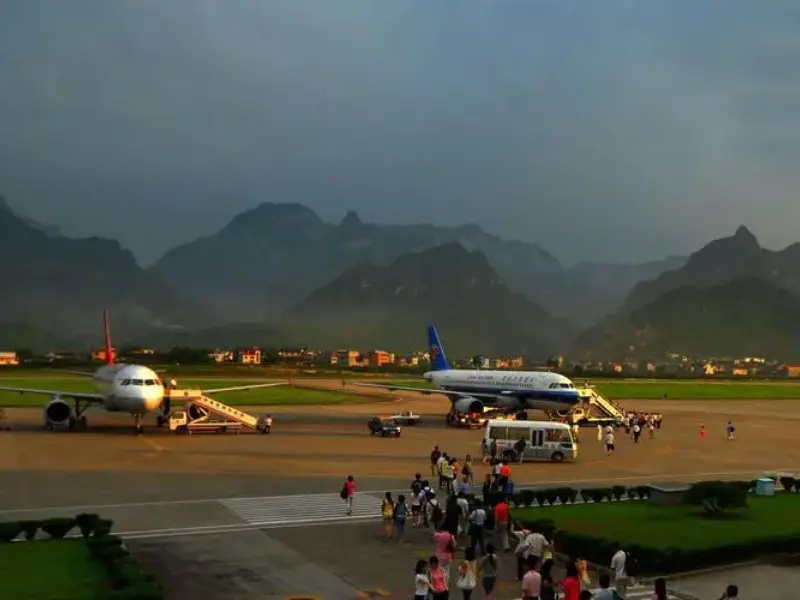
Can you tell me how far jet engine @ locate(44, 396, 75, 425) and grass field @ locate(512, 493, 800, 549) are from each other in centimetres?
3930

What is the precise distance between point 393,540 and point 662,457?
1097 inches

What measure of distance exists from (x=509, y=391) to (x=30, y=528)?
156 feet

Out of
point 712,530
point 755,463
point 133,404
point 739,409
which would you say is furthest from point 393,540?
point 739,409

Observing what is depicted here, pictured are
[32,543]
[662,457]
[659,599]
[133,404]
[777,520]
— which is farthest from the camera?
[133,404]

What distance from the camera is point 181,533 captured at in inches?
984

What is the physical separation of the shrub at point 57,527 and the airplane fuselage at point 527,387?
44466 millimetres

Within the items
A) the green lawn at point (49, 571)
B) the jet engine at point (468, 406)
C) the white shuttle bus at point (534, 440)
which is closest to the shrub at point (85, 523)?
the green lawn at point (49, 571)

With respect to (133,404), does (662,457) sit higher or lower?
lower

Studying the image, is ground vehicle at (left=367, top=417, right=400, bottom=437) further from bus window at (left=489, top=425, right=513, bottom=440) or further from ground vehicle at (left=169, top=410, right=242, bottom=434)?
bus window at (left=489, top=425, right=513, bottom=440)

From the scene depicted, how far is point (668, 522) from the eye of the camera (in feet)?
86.9

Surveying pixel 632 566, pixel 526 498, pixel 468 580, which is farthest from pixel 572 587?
pixel 526 498

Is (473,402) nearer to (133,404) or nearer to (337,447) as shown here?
(337,447)

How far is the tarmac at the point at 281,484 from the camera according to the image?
20.3 meters

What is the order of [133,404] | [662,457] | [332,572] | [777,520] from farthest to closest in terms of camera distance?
[133,404] < [662,457] < [777,520] < [332,572]
